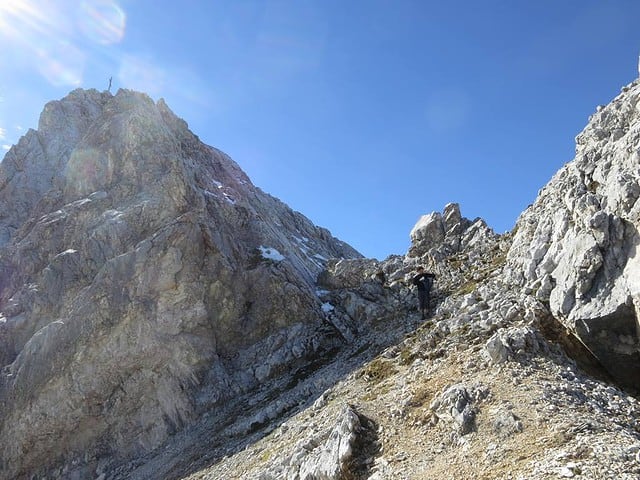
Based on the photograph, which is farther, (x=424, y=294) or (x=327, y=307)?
(x=327, y=307)

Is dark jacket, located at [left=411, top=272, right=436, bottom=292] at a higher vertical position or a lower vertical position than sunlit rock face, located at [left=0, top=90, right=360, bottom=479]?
lower

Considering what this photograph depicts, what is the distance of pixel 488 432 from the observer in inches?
637

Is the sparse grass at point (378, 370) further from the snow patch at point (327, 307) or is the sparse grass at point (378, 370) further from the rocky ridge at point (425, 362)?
the snow patch at point (327, 307)

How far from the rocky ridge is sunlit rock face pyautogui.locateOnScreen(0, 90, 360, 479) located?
27 centimetres

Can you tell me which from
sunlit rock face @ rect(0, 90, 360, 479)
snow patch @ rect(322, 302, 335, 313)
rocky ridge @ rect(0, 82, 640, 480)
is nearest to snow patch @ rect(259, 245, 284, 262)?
sunlit rock face @ rect(0, 90, 360, 479)

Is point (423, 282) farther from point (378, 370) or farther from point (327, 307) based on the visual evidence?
point (327, 307)

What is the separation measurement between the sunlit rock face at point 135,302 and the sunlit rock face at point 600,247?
2134 cm

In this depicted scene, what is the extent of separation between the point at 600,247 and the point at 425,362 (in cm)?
921

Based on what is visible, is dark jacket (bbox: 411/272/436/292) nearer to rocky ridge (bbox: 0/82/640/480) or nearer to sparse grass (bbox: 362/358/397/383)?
rocky ridge (bbox: 0/82/640/480)

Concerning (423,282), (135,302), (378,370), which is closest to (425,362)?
(378,370)

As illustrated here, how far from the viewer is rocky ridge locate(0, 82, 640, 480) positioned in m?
16.4

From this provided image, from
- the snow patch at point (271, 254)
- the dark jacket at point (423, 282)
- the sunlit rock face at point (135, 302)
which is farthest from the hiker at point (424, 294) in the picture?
the snow patch at point (271, 254)

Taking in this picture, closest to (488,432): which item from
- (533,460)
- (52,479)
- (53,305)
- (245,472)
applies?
(533,460)

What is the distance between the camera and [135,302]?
44344mm
